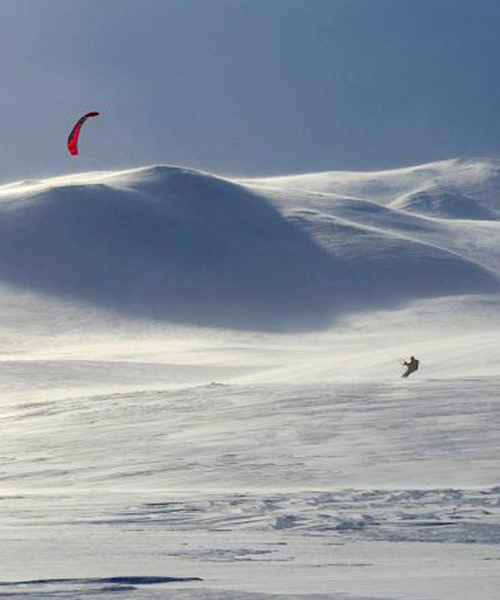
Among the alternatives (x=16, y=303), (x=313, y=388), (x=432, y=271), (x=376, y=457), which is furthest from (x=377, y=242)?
(x=376, y=457)

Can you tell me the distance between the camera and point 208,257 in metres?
68.8

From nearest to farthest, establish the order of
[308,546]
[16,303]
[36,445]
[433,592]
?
[433,592]
[308,546]
[36,445]
[16,303]

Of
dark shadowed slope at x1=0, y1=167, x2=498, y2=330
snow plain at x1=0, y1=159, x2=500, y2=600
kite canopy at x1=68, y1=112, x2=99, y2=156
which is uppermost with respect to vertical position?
dark shadowed slope at x1=0, y1=167, x2=498, y2=330

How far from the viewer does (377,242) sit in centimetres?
7200

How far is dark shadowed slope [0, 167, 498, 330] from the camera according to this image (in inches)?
2453

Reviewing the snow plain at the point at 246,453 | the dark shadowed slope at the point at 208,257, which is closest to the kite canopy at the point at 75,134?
the snow plain at the point at 246,453

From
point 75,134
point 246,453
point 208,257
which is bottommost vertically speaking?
point 246,453

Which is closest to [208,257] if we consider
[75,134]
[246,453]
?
[75,134]

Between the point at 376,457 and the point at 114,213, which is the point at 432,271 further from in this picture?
the point at 376,457

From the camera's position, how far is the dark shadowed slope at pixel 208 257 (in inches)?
2453

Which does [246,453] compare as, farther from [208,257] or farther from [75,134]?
[208,257]

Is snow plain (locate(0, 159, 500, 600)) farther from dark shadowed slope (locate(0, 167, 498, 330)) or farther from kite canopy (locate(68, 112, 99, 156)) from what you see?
kite canopy (locate(68, 112, 99, 156))

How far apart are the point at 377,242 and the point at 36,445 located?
180ft

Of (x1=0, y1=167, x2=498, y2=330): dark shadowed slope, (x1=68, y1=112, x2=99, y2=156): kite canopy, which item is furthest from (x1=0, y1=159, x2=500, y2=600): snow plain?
(x1=68, y1=112, x2=99, y2=156): kite canopy
